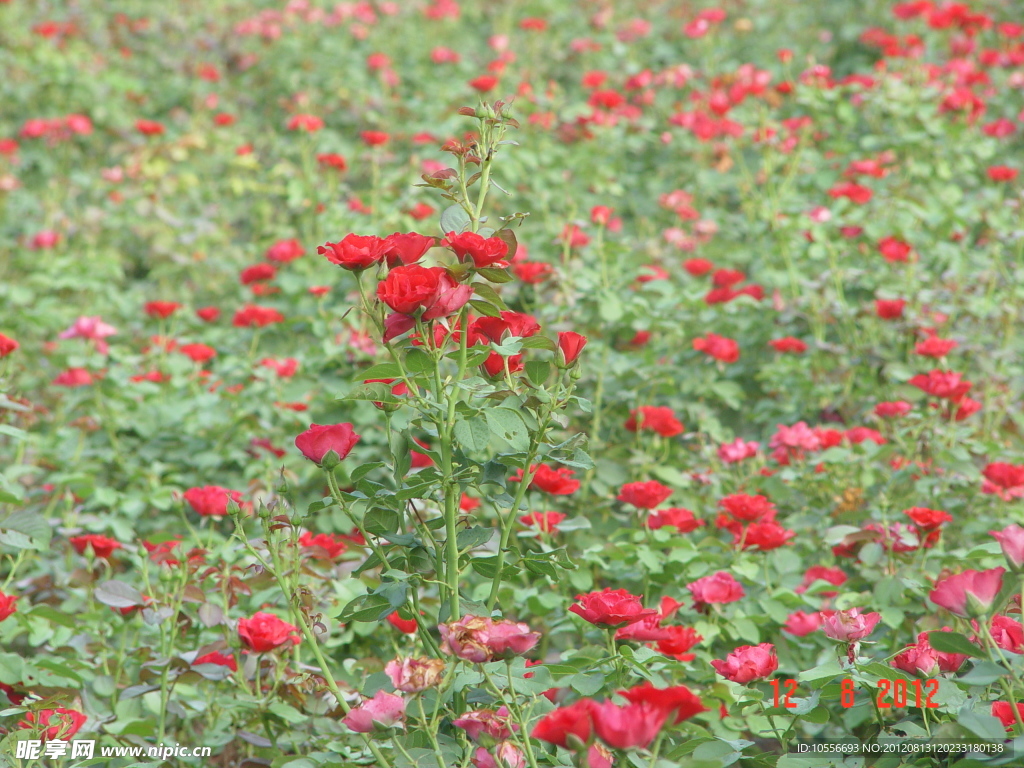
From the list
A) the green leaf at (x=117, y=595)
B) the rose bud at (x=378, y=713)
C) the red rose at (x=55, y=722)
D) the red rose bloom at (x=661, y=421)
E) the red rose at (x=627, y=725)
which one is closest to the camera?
the red rose at (x=627, y=725)

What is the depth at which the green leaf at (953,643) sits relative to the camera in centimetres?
117

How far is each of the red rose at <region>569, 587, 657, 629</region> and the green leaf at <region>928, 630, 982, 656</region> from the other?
13.9 inches

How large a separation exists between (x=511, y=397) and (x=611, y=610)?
0.32 m

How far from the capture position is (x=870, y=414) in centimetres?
257

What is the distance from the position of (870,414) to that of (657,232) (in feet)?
5.99

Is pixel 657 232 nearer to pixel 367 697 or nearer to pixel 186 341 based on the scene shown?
pixel 186 341

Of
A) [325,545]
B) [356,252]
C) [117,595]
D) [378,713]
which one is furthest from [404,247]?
[117,595]

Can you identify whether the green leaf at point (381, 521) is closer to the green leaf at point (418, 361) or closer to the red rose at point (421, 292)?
the green leaf at point (418, 361)

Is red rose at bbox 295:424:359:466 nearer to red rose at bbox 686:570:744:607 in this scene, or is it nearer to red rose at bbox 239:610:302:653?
red rose at bbox 239:610:302:653

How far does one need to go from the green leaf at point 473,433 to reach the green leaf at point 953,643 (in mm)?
626

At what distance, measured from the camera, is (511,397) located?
1318mm

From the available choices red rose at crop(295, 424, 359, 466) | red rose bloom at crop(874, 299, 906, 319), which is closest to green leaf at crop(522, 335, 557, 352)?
red rose at crop(295, 424, 359, 466)

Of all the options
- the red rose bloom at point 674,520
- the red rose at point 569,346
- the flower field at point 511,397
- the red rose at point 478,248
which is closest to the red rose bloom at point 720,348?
the flower field at point 511,397

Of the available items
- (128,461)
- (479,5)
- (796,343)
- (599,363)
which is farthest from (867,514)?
(479,5)
